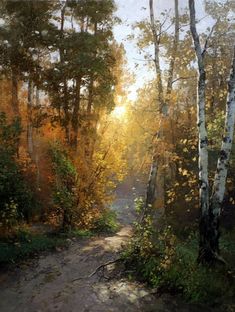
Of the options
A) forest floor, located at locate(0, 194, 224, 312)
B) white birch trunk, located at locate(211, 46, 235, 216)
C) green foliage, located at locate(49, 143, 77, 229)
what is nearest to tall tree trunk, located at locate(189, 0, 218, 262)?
white birch trunk, located at locate(211, 46, 235, 216)

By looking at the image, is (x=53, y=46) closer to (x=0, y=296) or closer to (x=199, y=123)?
(x=199, y=123)

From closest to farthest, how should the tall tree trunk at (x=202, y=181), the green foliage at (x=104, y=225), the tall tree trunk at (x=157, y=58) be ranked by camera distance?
the tall tree trunk at (x=202, y=181) → the tall tree trunk at (x=157, y=58) → the green foliage at (x=104, y=225)

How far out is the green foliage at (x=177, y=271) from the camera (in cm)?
903

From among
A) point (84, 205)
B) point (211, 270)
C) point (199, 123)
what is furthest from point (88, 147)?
point (211, 270)

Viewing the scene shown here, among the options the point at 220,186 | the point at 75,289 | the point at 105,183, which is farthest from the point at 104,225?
the point at 220,186

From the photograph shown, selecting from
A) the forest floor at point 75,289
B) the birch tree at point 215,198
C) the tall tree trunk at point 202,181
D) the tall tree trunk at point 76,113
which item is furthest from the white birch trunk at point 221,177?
the tall tree trunk at point 76,113

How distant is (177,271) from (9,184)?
300 inches

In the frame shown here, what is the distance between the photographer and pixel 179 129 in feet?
71.9

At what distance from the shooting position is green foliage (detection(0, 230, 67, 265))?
13.3 meters

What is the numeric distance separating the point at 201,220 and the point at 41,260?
255 inches

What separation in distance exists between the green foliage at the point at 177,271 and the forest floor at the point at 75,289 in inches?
13.4

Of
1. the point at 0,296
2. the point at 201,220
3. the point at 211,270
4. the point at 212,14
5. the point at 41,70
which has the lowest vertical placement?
the point at 0,296

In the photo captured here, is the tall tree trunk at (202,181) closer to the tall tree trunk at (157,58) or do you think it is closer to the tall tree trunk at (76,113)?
the tall tree trunk at (157,58)

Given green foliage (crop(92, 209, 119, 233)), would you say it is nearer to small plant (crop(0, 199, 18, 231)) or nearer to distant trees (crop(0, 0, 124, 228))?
distant trees (crop(0, 0, 124, 228))
